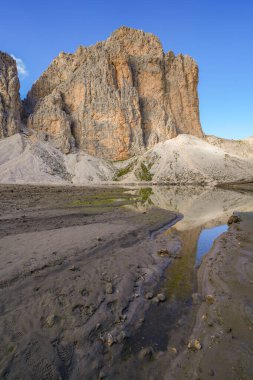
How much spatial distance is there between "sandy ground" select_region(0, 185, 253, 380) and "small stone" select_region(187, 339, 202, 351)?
0.06 m

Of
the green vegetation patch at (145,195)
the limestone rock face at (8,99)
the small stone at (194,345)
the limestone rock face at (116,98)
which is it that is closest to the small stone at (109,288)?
the small stone at (194,345)

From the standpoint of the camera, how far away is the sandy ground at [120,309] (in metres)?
4.03

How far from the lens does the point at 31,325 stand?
15.9 feet

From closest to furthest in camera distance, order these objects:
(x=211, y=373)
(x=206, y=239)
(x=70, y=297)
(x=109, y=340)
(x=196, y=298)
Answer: (x=211, y=373)
(x=109, y=340)
(x=70, y=297)
(x=196, y=298)
(x=206, y=239)

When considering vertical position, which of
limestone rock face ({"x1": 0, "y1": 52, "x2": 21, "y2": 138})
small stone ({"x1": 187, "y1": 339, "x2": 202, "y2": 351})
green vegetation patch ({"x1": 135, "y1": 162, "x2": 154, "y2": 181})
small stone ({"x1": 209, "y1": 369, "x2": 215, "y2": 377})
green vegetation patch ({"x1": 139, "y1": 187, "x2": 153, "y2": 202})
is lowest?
green vegetation patch ({"x1": 139, "y1": 187, "x2": 153, "y2": 202})

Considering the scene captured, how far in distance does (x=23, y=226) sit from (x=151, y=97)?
85.3 metres

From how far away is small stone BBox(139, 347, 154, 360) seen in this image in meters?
4.33

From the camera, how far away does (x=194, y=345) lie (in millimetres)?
4469

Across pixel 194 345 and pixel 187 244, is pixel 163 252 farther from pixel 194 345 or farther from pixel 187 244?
pixel 194 345

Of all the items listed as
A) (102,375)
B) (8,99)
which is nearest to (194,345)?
(102,375)

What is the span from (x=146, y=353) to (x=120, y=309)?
147 centimetres

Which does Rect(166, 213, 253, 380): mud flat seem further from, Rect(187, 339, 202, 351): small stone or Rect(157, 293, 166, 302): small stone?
Rect(157, 293, 166, 302): small stone

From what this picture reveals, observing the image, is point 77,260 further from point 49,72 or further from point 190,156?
point 49,72

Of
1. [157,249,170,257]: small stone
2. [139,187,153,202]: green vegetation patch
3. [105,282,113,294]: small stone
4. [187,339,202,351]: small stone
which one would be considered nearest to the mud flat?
[187,339,202,351]: small stone
